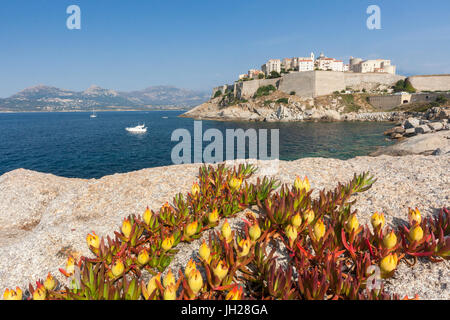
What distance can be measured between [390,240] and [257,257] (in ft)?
6.23

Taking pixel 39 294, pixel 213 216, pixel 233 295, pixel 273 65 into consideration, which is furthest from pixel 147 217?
pixel 273 65

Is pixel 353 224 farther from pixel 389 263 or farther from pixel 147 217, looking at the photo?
pixel 147 217

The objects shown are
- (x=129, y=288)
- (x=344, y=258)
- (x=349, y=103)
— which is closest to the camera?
(x=129, y=288)

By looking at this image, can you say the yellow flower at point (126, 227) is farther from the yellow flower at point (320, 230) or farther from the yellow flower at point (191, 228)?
the yellow flower at point (320, 230)

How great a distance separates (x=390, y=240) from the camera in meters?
3.23

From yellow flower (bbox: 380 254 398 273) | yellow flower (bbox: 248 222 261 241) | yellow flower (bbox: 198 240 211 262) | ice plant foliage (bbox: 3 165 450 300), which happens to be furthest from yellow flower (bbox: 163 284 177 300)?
yellow flower (bbox: 380 254 398 273)

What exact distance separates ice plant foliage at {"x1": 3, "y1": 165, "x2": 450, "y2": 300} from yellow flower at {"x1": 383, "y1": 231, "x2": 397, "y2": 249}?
0.04 ft

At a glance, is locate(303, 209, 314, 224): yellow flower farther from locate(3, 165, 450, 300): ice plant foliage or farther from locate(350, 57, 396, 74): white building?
locate(350, 57, 396, 74): white building

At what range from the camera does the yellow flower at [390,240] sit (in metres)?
3.22

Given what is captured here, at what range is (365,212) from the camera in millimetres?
5109

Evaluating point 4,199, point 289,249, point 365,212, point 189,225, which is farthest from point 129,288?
point 4,199

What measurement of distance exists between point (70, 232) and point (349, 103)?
8143 cm

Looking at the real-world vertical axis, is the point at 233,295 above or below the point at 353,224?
below
